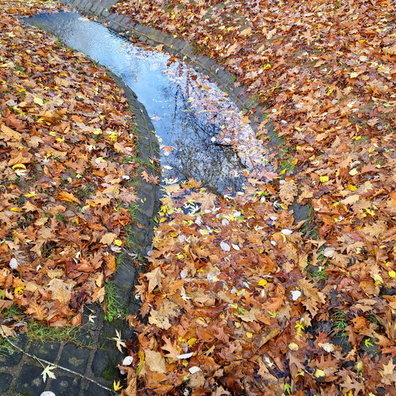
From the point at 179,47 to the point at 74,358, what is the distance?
9315 millimetres

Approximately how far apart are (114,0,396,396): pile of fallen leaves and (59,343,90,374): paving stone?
0.41 m

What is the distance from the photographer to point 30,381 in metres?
2.57

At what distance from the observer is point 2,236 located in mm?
3283

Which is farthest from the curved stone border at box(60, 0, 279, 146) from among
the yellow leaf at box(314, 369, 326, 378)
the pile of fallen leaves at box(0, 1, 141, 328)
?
the yellow leaf at box(314, 369, 326, 378)

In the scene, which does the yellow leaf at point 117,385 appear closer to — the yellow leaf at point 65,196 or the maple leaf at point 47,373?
the maple leaf at point 47,373

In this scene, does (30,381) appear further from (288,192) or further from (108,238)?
(288,192)

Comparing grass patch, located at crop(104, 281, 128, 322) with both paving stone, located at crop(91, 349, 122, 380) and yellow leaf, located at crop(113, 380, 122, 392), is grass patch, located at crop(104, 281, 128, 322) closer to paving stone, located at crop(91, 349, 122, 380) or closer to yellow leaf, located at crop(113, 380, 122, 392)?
paving stone, located at crop(91, 349, 122, 380)

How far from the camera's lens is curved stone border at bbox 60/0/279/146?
723cm

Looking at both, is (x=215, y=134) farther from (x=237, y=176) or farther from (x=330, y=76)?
(x=330, y=76)

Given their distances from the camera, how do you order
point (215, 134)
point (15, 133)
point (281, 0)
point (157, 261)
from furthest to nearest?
point (281, 0) → point (215, 134) → point (15, 133) → point (157, 261)

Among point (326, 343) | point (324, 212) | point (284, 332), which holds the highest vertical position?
point (324, 212)

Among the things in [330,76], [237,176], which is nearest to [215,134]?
[237,176]

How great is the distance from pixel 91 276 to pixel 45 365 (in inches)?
36.2

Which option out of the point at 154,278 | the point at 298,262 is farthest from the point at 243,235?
the point at 154,278
